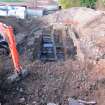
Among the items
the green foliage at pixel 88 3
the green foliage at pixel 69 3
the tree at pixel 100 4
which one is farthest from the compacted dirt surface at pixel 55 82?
the green foliage at pixel 69 3

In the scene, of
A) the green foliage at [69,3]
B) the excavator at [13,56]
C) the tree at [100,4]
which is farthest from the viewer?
the green foliage at [69,3]

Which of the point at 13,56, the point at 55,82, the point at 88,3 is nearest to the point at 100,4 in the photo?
the point at 88,3

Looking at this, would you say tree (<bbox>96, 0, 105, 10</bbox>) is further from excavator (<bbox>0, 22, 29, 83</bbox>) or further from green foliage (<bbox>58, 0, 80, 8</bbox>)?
excavator (<bbox>0, 22, 29, 83</bbox>)

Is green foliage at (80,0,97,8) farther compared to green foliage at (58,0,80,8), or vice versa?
green foliage at (58,0,80,8)

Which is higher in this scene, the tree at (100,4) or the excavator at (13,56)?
the tree at (100,4)

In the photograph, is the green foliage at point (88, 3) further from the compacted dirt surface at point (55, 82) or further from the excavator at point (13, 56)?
the excavator at point (13, 56)

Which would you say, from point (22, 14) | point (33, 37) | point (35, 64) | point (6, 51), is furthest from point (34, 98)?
point (22, 14)

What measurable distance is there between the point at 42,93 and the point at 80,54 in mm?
4566

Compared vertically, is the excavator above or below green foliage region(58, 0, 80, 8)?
below

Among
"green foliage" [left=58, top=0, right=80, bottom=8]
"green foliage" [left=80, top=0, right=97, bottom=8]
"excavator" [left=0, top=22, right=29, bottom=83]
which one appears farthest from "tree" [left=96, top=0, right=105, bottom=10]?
"excavator" [left=0, top=22, right=29, bottom=83]

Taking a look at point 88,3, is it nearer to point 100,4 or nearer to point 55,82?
point 100,4

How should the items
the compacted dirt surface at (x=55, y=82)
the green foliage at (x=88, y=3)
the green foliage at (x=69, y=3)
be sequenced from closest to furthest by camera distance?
the compacted dirt surface at (x=55, y=82)
the green foliage at (x=88, y=3)
the green foliage at (x=69, y=3)

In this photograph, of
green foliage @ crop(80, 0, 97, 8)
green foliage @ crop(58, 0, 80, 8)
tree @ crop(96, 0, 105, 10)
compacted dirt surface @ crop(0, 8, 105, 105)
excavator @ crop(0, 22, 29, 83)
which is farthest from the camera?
green foliage @ crop(58, 0, 80, 8)

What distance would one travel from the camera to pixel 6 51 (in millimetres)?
16453
